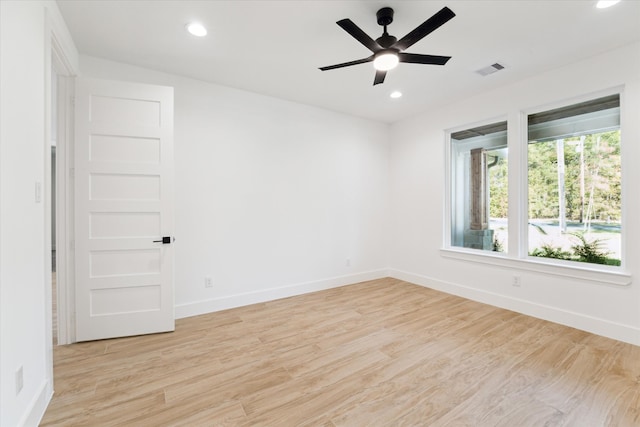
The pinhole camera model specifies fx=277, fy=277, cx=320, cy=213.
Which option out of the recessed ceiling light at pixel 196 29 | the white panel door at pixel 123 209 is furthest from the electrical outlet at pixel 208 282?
the recessed ceiling light at pixel 196 29

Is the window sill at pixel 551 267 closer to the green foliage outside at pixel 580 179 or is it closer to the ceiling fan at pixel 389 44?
the green foliage outside at pixel 580 179

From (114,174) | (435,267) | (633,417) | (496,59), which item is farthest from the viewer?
(435,267)

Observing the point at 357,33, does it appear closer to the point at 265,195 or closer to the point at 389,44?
the point at 389,44

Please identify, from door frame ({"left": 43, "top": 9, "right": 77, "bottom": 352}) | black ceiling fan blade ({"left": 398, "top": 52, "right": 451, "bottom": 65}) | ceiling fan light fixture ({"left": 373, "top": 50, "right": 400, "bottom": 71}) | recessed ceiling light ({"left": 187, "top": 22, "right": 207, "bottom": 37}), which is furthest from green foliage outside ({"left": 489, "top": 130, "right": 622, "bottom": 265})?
door frame ({"left": 43, "top": 9, "right": 77, "bottom": 352})

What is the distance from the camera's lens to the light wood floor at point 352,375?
174 cm

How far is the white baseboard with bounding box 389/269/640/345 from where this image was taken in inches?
106

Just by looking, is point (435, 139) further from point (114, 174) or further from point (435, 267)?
point (114, 174)

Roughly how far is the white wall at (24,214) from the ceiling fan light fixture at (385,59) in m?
2.27

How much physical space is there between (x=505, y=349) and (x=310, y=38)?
11.1 feet

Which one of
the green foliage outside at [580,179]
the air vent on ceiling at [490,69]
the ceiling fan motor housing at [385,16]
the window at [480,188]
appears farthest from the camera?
the window at [480,188]

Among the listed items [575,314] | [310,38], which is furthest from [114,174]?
[575,314]

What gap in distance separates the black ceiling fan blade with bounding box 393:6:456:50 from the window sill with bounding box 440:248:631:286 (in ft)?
9.58

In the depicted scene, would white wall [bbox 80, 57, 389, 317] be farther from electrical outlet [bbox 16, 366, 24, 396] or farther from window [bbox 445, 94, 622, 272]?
electrical outlet [bbox 16, 366, 24, 396]

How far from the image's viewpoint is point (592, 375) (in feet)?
7.06
